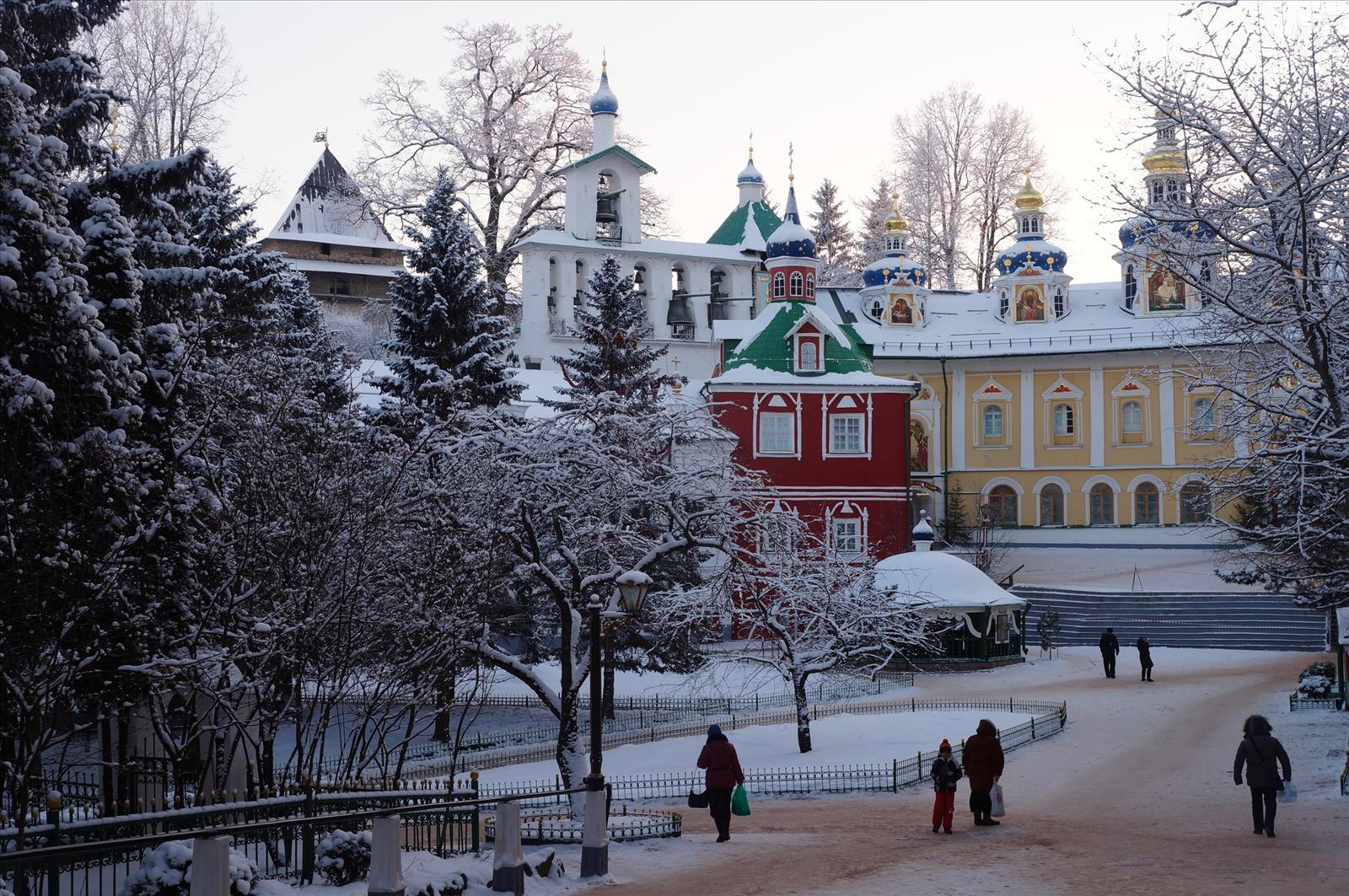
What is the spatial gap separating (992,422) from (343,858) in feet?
167

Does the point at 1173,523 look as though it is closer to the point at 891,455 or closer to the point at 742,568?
the point at 891,455

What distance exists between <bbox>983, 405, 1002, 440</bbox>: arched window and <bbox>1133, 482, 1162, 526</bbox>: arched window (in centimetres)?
612

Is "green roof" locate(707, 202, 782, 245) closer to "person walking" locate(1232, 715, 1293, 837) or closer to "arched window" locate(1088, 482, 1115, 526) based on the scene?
"arched window" locate(1088, 482, 1115, 526)

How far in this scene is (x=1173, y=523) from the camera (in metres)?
56.0

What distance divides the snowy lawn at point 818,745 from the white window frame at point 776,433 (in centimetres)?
1872

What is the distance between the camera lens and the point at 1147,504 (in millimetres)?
57188

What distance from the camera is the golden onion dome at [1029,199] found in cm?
6050

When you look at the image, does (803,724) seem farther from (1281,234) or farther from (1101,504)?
(1101,504)

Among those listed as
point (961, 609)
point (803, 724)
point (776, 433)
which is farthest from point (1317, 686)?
point (776, 433)

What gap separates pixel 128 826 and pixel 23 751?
3.30 meters

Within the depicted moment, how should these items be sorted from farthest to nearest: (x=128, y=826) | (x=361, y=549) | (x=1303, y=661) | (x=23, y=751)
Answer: (x=1303, y=661), (x=361, y=549), (x=23, y=751), (x=128, y=826)

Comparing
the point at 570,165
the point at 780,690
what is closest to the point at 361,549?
the point at 780,690

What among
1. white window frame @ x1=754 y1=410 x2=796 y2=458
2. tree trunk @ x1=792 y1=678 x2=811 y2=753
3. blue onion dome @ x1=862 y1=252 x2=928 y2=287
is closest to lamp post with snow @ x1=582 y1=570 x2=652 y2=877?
tree trunk @ x1=792 y1=678 x2=811 y2=753

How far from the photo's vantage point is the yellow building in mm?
57281
